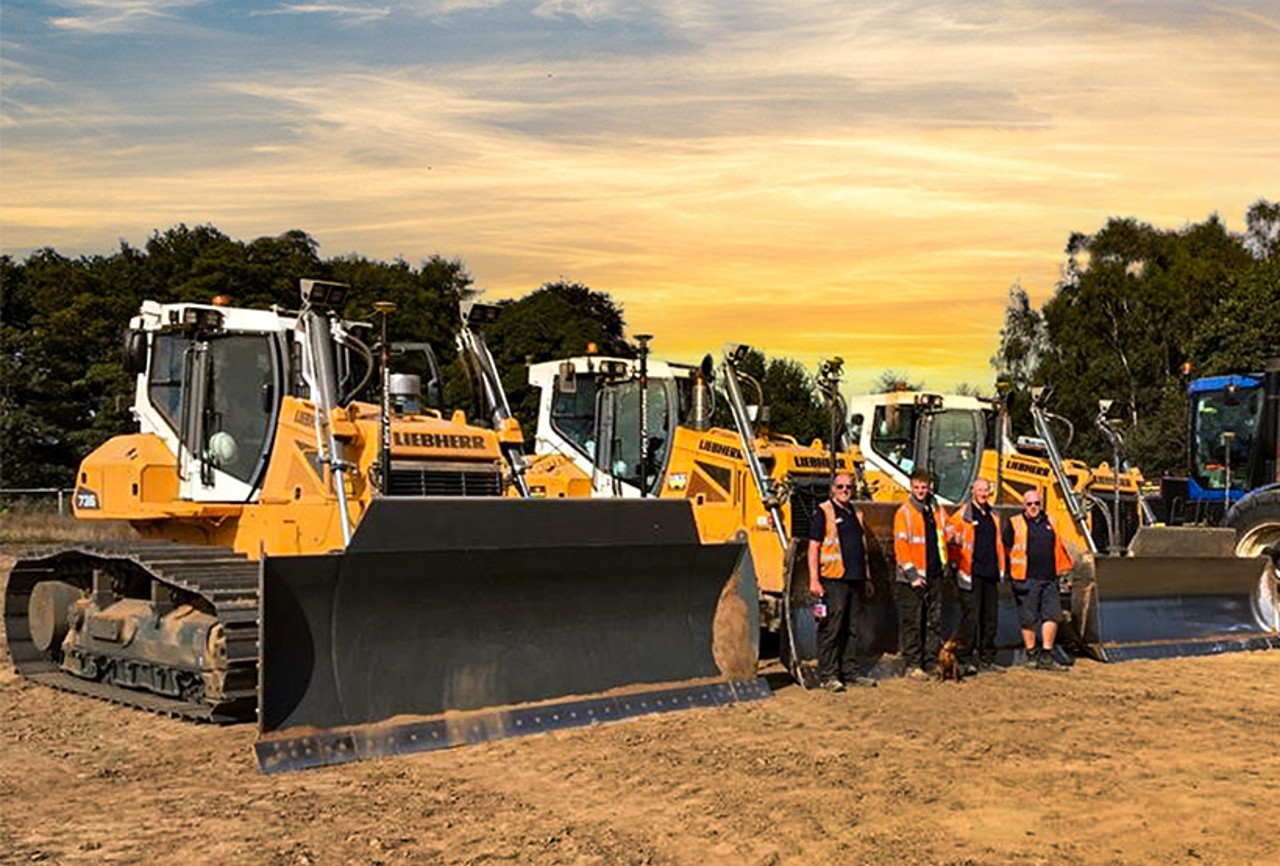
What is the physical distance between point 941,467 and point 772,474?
4121 millimetres

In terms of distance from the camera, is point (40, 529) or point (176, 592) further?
point (40, 529)

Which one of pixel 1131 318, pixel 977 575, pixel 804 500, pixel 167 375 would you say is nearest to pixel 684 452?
pixel 804 500

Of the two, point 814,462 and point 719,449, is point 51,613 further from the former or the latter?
point 814,462

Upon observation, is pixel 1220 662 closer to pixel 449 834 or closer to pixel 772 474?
pixel 772 474

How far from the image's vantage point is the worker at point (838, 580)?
1107 centimetres

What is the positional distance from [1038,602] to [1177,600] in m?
1.93

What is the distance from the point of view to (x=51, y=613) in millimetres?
11719

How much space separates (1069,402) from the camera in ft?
164

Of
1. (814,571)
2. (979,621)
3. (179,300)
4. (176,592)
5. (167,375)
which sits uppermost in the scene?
(179,300)

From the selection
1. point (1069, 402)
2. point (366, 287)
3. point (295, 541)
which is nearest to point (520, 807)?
point (295, 541)

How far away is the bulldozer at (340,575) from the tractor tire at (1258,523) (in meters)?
8.47

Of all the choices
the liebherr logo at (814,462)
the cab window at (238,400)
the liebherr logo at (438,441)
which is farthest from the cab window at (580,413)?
the cab window at (238,400)

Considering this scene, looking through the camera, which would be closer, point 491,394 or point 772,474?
point 491,394

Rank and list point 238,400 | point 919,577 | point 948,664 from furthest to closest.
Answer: point 948,664 < point 919,577 < point 238,400
